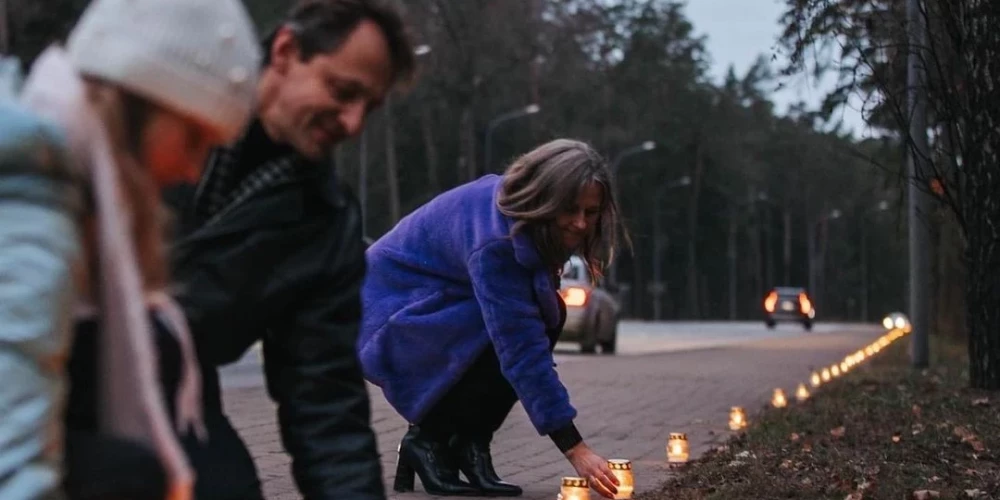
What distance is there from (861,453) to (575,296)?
18.1m

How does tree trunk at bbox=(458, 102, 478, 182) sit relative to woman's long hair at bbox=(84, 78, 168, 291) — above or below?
above

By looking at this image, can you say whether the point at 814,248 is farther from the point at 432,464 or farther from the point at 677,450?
the point at 432,464

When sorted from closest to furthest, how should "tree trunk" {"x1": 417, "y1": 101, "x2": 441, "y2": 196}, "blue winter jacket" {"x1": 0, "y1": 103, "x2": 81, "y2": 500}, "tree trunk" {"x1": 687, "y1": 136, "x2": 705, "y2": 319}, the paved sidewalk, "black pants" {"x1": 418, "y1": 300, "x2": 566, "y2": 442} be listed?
"blue winter jacket" {"x1": 0, "y1": 103, "x2": 81, "y2": 500} < "black pants" {"x1": 418, "y1": 300, "x2": 566, "y2": 442} < the paved sidewalk < "tree trunk" {"x1": 417, "y1": 101, "x2": 441, "y2": 196} < "tree trunk" {"x1": 687, "y1": 136, "x2": 705, "y2": 319}

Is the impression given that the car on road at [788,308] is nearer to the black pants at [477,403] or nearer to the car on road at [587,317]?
the car on road at [587,317]

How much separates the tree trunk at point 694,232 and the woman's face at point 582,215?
96.9 m

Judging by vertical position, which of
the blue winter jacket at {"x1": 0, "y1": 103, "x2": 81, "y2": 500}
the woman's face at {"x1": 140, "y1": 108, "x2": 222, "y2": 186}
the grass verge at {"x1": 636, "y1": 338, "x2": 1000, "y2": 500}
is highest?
the woman's face at {"x1": 140, "y1": 108, "x2": 222, "y2": 186}

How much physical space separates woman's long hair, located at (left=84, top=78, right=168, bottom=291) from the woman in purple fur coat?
13.0 ft

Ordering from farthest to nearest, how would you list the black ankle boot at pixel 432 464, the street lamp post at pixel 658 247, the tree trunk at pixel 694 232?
the tree trunk at pixel 694 232
the street lamp post at pixel 658 247
the black ankle boot at pixel 432 464

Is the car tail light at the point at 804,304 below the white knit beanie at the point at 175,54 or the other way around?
below

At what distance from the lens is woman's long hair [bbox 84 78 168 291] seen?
173 centimetres

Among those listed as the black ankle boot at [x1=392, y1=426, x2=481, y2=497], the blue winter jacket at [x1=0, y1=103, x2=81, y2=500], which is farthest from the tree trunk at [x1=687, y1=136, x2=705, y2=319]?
the blue winter jacket at [x1=0, y1=103, x2=81, y2=500]

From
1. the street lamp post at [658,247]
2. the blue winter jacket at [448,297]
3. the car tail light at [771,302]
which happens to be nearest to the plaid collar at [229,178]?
the blue winter jacket at [448,297]

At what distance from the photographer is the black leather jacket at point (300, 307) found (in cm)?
271

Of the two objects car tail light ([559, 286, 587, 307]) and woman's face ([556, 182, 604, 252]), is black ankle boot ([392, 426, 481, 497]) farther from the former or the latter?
car tail light ([559, 286, 587, 307])
